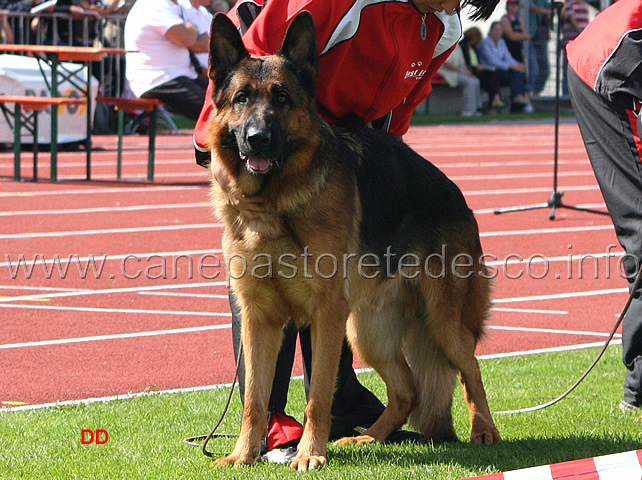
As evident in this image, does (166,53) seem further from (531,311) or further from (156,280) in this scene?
(531,311)

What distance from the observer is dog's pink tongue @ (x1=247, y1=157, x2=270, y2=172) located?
12.9 ft

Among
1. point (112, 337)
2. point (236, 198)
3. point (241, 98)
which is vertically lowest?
point (112, 337)

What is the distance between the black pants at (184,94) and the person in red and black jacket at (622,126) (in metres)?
7.49

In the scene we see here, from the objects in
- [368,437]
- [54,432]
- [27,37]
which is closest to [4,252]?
[54,432]

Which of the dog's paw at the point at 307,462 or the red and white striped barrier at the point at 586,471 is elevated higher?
the red and white striped barrier at the point at 586,471

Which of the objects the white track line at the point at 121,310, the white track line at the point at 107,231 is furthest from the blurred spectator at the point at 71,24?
A: the white track line at the point at 121,310

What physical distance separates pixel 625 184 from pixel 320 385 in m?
2.22

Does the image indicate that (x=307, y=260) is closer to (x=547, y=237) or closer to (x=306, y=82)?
(x=306, y=82)

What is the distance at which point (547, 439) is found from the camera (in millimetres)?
4676

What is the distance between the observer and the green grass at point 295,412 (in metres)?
4.11

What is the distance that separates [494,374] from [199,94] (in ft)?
24.2

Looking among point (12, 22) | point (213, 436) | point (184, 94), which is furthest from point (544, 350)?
point (12, 22)

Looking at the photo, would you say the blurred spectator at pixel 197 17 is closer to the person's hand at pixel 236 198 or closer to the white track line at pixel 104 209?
the white track line at pixel 104 209

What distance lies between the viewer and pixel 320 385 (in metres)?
4.12
